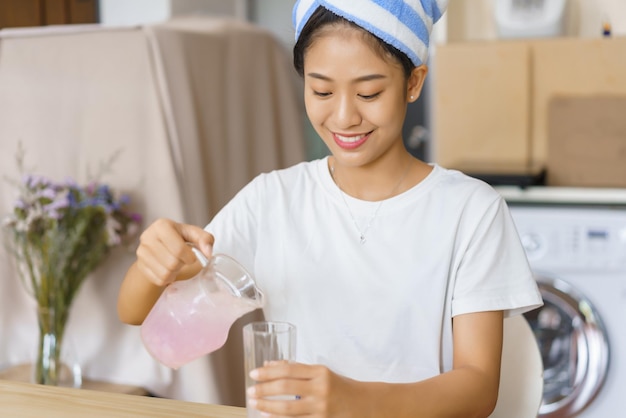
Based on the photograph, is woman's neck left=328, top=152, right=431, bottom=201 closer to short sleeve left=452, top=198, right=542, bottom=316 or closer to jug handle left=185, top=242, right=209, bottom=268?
short sleeve left=452, top=198, right=542, bottom=316

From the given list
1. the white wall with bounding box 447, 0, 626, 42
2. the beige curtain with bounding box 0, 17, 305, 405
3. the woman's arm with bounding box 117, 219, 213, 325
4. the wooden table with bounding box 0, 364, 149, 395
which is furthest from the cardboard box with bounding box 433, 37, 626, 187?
the woman's arm with bounding box 117, 219, 213, 325

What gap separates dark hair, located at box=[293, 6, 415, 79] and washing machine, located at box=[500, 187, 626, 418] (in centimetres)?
146

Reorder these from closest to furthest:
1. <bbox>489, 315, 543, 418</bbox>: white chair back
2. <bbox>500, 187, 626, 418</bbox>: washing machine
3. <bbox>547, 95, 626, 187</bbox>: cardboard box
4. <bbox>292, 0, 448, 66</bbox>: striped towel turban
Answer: <bbox>292, 0, 448, 66</bbox>: striped towel turban < <bbox>489, 315, 543, 418</bbox>: white chair back < <bbox>500, 187, 626, 418</bbox>: washing machine < <bbox>547, 95, 626, 187</bbox>: cardboard box

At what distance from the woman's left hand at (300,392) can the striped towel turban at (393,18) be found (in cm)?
49

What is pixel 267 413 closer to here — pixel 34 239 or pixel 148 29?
pixel 34 239

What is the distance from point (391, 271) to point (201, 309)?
0.35 m

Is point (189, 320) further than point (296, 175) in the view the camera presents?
No

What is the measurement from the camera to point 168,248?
114cm

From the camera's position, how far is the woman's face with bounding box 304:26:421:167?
1218 millimetres

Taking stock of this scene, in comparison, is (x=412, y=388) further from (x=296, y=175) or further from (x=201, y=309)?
(x=296, y=175)

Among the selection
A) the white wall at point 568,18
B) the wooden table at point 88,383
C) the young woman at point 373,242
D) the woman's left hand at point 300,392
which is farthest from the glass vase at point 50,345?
the white wall at point 568,18

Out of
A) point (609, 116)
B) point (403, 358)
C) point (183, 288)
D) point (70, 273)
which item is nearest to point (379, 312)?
point (403, 358)

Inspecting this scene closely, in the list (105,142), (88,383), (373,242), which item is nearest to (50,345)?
(88,383)

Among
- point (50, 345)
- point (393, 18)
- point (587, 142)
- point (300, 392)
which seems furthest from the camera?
point (587, 142)
